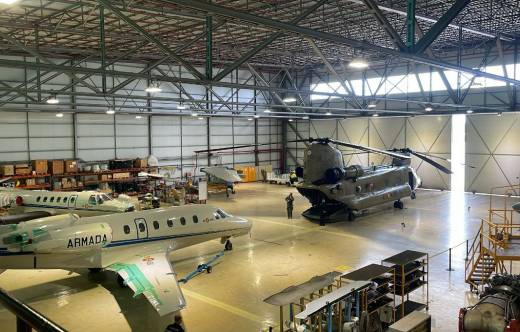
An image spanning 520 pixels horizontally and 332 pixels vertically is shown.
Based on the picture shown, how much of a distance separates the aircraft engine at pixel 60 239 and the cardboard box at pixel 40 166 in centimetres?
1912

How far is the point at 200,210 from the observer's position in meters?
17.7

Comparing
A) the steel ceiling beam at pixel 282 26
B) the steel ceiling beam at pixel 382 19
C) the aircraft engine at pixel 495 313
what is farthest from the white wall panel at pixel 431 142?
the steel ceiling beam at pixel 382 19

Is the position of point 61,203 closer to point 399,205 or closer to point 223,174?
point 223,174

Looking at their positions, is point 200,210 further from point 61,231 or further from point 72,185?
point 72,185

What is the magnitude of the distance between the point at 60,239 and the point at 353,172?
16226 millimetres

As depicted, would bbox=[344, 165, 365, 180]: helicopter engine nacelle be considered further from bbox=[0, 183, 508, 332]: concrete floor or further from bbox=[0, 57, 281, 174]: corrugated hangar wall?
bbox=[0, 57, 281, 174]: corrugated hangar wall

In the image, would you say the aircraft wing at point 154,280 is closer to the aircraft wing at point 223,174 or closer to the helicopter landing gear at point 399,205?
the helicopter landing gear at point 399,205

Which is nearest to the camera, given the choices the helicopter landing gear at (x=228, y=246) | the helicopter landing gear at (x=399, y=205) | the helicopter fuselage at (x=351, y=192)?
the helicopter landing gear at (x=228, y=246)


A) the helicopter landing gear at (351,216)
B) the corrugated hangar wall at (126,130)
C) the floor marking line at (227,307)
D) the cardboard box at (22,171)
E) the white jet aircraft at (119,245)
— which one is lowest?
the floor marking line at (227,307)

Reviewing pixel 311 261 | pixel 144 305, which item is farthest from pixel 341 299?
pixel 311 261

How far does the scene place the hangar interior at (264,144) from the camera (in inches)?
493

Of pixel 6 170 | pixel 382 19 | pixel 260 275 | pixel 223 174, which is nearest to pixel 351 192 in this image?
pixel 260 275

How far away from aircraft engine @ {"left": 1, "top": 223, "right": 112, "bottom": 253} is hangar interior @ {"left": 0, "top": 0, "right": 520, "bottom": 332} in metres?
0.13

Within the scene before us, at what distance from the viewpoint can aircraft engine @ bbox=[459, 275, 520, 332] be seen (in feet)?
31.5
